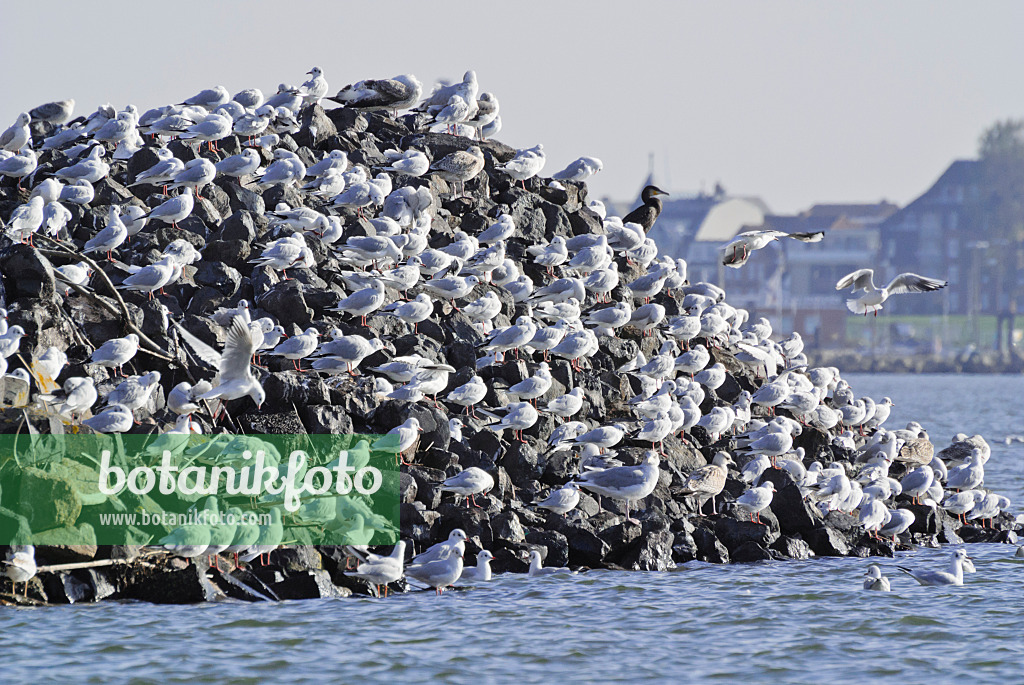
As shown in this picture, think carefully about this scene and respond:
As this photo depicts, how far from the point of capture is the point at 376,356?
666 inches

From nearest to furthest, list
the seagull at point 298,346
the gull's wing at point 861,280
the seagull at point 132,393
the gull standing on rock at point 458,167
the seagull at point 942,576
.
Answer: the seagull at point 132,393 → the seagull at point 942,576 → the seagull at point 298,346 → the gull's wing at point 861,280 → the gull standing on rock at point 458,167

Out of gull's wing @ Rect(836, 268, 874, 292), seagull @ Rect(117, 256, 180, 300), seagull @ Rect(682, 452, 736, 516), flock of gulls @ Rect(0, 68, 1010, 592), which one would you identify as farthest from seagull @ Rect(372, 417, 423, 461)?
gull's wing @ Rect(836, 268, 874, 292)

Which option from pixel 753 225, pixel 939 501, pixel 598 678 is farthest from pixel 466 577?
pixel 753 225

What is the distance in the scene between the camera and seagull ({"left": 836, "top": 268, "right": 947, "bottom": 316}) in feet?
61.8

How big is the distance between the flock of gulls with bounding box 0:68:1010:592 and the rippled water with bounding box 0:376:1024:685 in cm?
67

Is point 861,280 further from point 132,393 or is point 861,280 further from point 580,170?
point 132,393

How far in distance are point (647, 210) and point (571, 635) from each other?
12.7m

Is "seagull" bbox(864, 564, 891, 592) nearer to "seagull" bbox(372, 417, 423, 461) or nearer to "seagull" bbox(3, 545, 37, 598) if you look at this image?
"seagull" bbox(372, 417, 423, 461)

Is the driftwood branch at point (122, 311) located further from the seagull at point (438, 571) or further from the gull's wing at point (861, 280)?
the gull's wing at point (861, 280)

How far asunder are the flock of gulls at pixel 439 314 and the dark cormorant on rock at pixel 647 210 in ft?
4.65

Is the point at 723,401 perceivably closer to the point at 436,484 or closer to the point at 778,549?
the point at 778,549

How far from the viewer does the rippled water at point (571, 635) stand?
11.4m

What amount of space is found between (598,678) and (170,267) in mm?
7955

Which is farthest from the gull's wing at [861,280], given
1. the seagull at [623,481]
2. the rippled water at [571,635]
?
the rippled water at [571,635]
